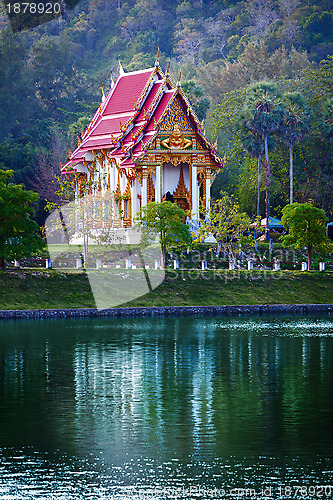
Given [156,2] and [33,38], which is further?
[156,2]

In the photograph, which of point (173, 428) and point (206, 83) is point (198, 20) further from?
point (173, 428)

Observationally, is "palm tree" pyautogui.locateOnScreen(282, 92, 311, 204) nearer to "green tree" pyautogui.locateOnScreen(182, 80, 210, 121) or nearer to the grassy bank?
"green tree" pyautogui.locateOnScreen(182, 80, 210, 121)

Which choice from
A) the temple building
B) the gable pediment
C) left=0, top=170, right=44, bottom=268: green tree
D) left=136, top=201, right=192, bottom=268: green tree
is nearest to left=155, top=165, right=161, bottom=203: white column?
the temple building

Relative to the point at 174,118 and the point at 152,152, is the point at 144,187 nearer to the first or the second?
the point at 152,152

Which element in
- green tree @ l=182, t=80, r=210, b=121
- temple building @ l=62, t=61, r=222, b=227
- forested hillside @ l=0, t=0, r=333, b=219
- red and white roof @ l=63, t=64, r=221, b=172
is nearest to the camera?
temple building @ l=62, t=61, r=222, b=227

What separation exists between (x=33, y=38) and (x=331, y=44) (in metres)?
45.4

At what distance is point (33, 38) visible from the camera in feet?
472

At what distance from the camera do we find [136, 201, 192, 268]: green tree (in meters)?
60.0

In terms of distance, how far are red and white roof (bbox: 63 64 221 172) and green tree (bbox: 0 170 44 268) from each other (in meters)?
14.1

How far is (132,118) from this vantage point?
2840 inches

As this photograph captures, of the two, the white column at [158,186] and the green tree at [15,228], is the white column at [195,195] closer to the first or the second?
the white column at [158,186]

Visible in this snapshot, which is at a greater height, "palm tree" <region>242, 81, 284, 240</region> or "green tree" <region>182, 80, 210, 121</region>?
"green tree" <region>182, 80, 210, 121</region>

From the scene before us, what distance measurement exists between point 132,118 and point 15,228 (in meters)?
19.7

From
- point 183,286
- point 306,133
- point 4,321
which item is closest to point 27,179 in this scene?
point 306,133
